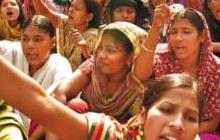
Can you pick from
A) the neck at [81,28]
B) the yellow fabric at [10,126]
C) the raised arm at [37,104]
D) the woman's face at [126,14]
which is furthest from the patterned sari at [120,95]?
the yellow fabric at [10,126]

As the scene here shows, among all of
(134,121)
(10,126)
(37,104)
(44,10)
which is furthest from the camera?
(44,10)

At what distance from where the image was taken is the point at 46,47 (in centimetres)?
310

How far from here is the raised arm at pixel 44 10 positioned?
3.67 m

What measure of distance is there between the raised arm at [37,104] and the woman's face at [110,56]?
123 centimetres

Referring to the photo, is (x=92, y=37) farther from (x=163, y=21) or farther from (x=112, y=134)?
(x=112, y=134)

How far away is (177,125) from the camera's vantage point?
1.39 m

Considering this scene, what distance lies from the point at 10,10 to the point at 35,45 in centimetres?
105

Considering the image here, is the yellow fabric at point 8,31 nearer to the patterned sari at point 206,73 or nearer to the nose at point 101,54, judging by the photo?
the nose at point 101,54

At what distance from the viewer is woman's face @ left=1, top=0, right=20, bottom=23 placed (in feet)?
13.0

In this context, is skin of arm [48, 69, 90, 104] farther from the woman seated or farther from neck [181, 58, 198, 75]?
the woman seated

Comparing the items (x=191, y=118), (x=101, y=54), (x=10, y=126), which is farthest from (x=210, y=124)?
(x=10, y=126)

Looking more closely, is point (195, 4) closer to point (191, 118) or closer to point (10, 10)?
point (10, 10)

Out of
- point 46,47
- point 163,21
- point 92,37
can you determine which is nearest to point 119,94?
point 163,21

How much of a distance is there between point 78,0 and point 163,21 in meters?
1.32
